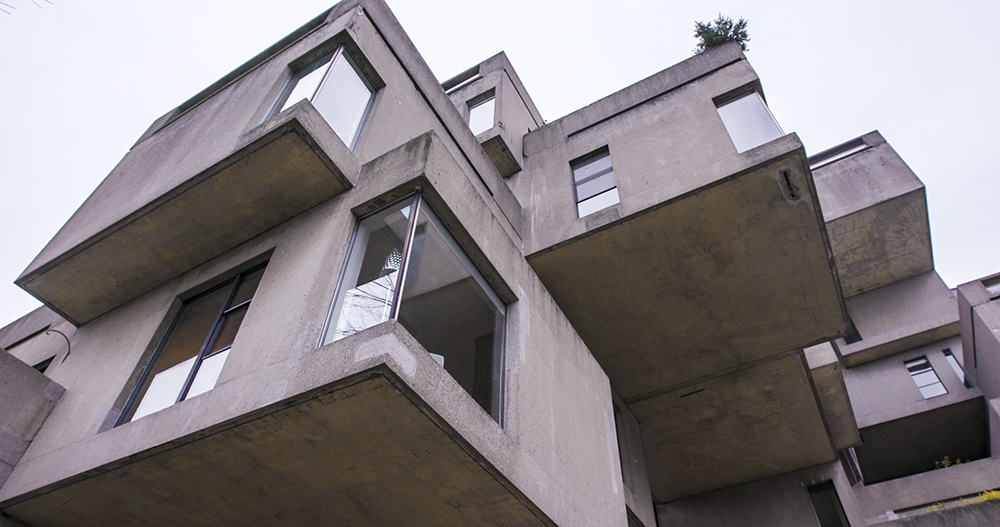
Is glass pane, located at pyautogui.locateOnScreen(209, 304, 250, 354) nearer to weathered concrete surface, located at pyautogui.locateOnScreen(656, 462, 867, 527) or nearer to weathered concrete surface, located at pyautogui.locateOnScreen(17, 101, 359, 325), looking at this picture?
weathered concrete surface, located at pyautogui.locateOnScreen(17, 101, 359, 325)

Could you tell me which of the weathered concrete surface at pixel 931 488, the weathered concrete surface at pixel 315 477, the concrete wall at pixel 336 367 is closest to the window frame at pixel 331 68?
the concrete wall at pixel 336 367

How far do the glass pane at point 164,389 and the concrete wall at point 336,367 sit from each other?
1.19 ft

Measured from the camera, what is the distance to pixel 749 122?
985cm

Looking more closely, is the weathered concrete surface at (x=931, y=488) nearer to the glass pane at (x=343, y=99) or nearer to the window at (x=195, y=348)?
the glass pane at (x=343, y=99)

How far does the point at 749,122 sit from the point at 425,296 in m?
6.81

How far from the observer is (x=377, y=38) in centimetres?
966

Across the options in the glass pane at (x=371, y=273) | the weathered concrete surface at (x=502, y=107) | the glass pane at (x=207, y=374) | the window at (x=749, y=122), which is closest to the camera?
the glass pane at (x=371, y=273)

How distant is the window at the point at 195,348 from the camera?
629 cm

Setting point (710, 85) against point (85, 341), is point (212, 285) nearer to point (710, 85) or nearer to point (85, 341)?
point (85, 341)

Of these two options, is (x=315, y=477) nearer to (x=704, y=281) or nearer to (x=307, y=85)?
(x=307, y=85)

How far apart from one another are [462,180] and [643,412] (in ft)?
24.1

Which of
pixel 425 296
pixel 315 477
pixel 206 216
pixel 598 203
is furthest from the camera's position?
pixel 598 203

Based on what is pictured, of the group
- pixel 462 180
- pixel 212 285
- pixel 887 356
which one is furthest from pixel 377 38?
pixel 887 356

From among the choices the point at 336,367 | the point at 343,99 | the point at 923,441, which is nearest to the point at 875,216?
the point at 923,441
